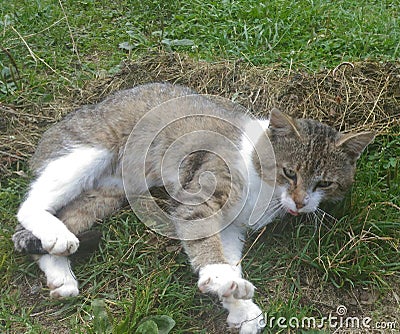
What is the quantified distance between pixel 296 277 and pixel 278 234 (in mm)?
360

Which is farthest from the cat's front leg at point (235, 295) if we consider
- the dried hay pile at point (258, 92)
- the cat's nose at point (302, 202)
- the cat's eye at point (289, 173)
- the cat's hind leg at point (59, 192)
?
the dried hay pile at point (258, 92)

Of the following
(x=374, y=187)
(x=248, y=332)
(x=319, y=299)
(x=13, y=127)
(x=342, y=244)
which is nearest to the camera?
(x=248, y=332)

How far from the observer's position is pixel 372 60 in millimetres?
5004

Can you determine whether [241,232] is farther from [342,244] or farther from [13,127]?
[13,127]

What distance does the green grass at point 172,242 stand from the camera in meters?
3.23

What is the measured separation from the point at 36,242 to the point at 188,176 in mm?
1088

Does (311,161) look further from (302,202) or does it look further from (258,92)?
(258,92)

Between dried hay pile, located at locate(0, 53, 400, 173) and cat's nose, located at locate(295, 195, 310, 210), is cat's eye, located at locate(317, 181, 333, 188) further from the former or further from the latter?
dried hay pile, located at locate(0, 53, 400, 173)

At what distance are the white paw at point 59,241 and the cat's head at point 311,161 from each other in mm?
1340

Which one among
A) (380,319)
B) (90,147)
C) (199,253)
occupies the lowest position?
(380,319)

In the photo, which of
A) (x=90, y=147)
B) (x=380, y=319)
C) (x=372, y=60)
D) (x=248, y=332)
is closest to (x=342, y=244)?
(x=380, y=319)

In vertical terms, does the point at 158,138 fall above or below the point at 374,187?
above

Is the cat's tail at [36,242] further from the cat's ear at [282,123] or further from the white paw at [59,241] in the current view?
the cat's ear at [282,123]

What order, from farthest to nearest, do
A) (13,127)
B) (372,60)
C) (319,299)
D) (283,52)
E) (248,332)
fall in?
(283,52), (372,60), (13,127), (319,299), (248,332)
